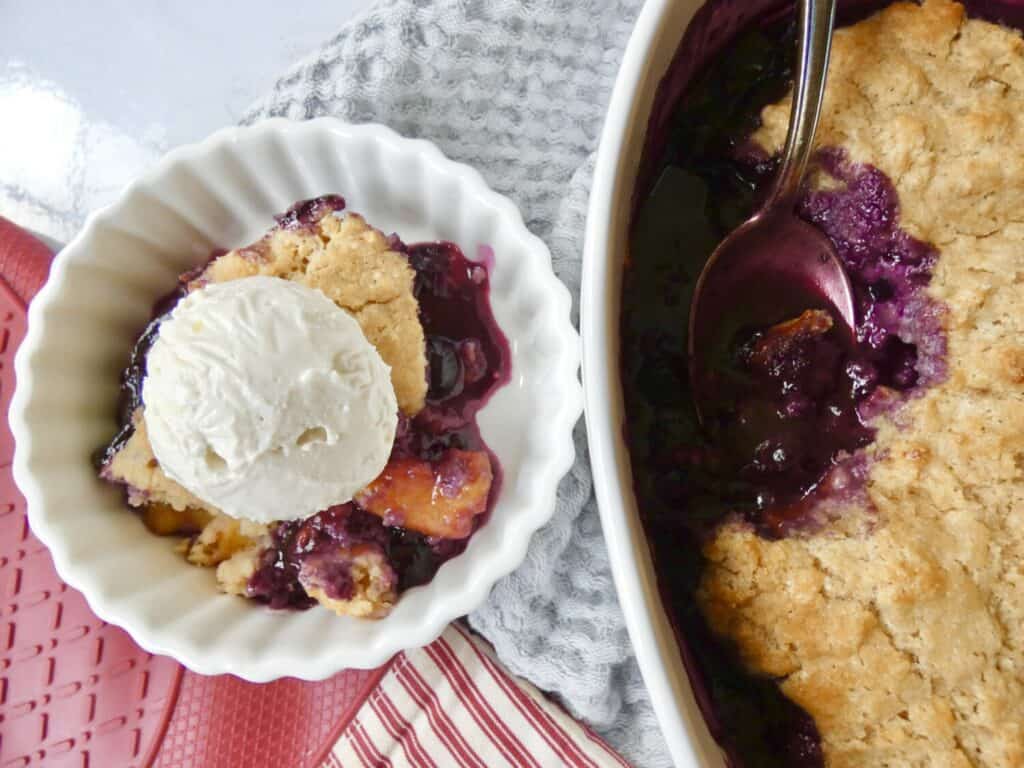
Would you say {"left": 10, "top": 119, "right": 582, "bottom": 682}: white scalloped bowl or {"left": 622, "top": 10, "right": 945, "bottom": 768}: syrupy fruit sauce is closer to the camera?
{"left": 622, "top": 10, "right": 945, "bottom": 768}: syrupy fruit sauce

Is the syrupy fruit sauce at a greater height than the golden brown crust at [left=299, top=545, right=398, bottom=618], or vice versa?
the syrupy fruit sauce

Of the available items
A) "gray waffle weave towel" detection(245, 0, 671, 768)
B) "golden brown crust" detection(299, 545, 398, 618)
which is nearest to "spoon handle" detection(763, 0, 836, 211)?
"gray waffle weave towel" detection(245, 0, 671, 768)

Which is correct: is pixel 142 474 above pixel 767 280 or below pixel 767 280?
below

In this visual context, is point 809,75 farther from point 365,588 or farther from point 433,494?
point 365,588

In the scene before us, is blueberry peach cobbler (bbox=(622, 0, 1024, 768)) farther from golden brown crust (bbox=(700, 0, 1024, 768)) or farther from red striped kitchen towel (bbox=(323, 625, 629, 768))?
red striped kitchen towel (bbox=(323, 625, 629, 768))

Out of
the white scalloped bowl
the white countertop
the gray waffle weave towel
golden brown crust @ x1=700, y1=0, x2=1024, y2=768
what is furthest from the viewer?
the white countertop

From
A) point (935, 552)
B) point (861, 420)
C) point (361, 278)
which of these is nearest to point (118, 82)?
point (361, 278)

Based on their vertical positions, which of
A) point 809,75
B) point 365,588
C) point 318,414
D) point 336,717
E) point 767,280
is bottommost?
point 336,717
